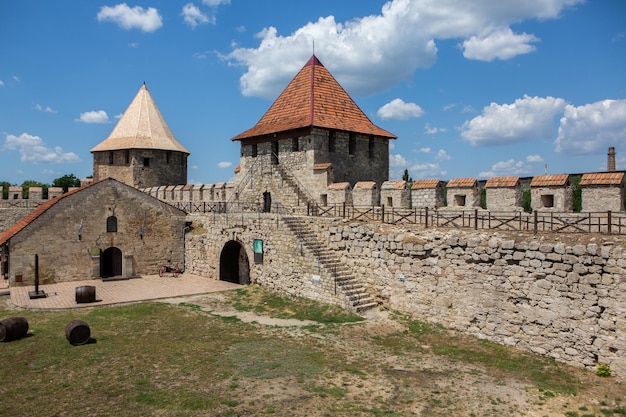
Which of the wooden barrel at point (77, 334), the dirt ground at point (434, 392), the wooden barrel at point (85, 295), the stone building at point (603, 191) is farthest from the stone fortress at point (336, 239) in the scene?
the wooden barrel at point (77, 334)

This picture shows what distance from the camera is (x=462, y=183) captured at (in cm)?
1532

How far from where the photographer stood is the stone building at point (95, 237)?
2030cm

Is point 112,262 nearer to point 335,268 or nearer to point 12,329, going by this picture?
point 12,329

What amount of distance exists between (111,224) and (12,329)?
10.9 metres

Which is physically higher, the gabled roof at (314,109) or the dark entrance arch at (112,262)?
the gabled roof at (314,109)

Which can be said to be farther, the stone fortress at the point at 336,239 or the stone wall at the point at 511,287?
the stone fortress at the point at 336,239

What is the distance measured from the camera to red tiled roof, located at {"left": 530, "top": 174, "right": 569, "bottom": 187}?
43.1 ft

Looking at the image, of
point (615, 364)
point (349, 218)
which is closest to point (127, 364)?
point (349, 218)

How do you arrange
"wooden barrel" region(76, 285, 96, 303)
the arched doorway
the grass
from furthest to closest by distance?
the arched doorway, "wooden barrel" region(76, 285, 96, 303), the grass

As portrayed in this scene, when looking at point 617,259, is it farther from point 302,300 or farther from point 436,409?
point 302,300

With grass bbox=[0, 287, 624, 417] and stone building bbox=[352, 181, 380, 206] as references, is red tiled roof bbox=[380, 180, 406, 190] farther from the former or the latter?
grass bbox=[0, 287, 624, 417]

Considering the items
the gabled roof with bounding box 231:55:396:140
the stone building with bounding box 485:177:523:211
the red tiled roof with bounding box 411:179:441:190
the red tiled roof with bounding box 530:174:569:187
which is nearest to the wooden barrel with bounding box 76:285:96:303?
the gabled roof with bounding box 231:55:396:140

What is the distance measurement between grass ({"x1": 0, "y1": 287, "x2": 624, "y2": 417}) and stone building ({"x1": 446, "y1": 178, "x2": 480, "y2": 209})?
4361 mm

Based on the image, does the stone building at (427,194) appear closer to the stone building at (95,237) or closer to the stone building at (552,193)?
the stone building at (552,193)
